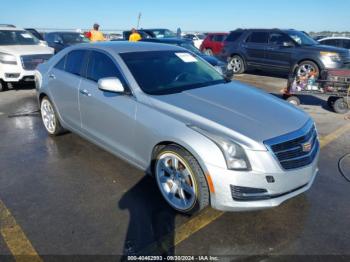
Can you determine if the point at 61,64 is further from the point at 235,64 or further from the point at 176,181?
the point at 235,64

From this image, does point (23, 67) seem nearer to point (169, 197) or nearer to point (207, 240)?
point (169, 197)

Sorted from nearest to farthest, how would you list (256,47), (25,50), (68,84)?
(68,84), (25,50), (256,47)

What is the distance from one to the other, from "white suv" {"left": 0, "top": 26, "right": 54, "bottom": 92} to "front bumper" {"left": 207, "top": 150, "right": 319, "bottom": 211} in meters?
8.11

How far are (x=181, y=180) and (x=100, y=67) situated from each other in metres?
1.97

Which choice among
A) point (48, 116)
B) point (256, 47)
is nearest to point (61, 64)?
point (48, 116)

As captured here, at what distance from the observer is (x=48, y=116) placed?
5.63 metres

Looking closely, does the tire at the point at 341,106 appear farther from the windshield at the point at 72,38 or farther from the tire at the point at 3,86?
the windshield at the point at 72,38

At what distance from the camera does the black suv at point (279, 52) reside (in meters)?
10.6

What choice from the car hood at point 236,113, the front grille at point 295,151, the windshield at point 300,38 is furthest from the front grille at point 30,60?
the windshield at point 300,38

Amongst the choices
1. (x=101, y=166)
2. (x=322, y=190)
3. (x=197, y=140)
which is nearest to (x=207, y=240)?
(x=197, y=140)

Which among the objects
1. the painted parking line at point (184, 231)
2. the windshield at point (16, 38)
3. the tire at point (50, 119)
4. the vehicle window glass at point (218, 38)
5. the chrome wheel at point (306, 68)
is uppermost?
the vehicle window glass at point (218, 38)

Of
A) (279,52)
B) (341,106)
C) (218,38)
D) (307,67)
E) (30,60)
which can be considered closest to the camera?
(341,106)

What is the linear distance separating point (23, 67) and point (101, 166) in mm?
6214

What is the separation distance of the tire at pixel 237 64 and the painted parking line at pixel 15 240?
37.2 ft
